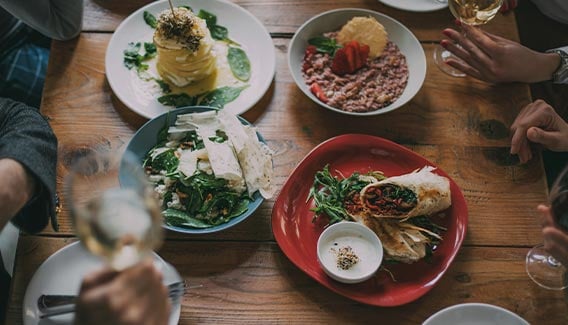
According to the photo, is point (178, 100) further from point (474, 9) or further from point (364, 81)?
point (474, 9)

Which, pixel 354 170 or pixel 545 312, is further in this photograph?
pixel 354 170

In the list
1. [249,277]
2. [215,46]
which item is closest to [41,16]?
[215,46]

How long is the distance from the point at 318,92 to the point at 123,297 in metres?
1.04

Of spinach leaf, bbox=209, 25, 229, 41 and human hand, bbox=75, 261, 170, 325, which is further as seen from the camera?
spinach leaf, bbox=209, 25, 229, 41

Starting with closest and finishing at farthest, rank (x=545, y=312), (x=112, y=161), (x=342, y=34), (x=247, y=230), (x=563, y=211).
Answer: (x=112, y=161) < (x=563, y=211) < (x=545, y=312) < (x=247, y=230) < (x=342, y=34)

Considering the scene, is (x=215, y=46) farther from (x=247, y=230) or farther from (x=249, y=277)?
(x=249, y=277)

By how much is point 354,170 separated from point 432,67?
50 cm

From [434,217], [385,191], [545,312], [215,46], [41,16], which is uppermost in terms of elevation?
[41,16]

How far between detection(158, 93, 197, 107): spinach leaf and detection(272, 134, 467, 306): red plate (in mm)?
422

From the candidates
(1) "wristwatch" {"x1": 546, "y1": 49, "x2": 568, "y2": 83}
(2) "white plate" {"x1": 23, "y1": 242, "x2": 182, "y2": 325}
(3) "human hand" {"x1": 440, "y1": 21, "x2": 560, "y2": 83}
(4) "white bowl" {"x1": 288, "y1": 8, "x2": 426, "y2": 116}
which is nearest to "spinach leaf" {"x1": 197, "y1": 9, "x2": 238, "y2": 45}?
(4) "white bowl" {"x1": 288, "y1": 8, "x2": 426, "y2": 116}

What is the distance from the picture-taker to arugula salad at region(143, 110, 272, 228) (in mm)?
1538

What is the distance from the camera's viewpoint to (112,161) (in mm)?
1132

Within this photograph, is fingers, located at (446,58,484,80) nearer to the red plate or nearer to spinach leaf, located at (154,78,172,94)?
the red plate

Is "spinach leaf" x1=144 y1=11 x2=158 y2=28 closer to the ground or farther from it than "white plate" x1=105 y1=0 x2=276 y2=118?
farther from it
